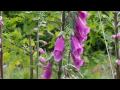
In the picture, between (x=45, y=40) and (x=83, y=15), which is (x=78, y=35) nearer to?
(x=83, y=15)

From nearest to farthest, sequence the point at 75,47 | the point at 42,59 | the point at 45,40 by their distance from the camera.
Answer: the point at 75,47
the point at 42,59
the point at 45,40

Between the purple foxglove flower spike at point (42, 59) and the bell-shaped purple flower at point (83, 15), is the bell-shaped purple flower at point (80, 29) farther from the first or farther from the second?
the purple foxglove flower spike at point (42, 59)

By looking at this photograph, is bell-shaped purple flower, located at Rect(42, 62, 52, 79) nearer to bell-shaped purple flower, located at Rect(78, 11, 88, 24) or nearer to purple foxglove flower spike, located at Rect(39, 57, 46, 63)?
purple foxglove flower spike, located at Rect(39, 57, 46, 63)

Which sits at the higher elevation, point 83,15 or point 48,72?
point 83,15

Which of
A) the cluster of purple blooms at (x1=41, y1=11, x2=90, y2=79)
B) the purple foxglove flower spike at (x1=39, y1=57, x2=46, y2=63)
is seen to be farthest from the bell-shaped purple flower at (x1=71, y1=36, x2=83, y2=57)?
the purple foxglove flower spike at (x1=39, y1=57, x2=46, y2=63)

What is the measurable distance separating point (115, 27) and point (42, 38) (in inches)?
11.0

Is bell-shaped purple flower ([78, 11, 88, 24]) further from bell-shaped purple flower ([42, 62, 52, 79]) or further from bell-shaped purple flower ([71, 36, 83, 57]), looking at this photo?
bell-shaped purple flower ([42, 62, 52, 79])

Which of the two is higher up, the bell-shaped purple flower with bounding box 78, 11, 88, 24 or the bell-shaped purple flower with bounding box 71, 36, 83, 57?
the bell-shaped purple flower with bounding box 78, 11, 88, 24

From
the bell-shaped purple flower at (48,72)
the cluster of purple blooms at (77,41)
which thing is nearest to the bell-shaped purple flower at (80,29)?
the cluster of purple blooms at (77,41)

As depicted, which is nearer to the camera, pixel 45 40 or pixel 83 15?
pixel 83 15

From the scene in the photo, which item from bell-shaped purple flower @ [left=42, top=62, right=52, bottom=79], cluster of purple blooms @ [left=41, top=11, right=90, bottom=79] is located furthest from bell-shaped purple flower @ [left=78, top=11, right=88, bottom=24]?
bell-shaped purple flower @ [left=42, top=62, right=52, bottom=79]

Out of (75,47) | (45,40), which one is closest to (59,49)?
(75,47)

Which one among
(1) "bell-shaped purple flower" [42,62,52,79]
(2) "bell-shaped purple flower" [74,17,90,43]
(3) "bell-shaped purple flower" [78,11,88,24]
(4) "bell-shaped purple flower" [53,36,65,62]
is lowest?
(1) "bell-shaped purple flower" [42,62,52,79]

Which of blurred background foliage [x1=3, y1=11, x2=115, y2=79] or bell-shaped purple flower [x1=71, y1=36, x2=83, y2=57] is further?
blurred background foliage [x1=3, y1=11, x2=115, y2=79]
